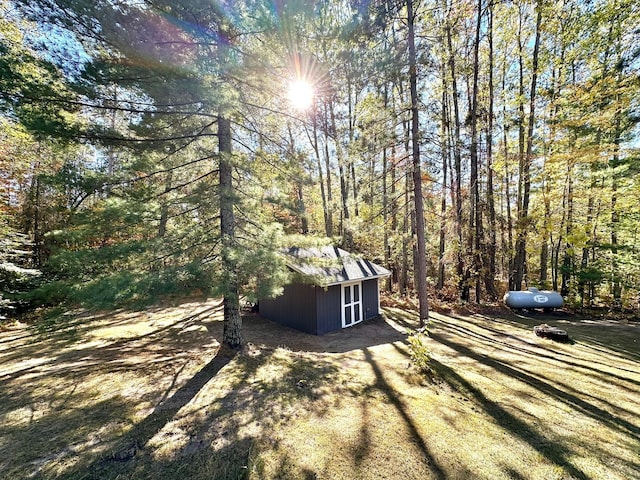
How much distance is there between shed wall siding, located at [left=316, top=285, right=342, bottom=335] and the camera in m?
9.02

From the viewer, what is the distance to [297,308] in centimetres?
941

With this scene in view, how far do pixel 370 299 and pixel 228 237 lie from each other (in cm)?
772

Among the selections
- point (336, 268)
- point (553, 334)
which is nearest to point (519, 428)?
point (553, 334)

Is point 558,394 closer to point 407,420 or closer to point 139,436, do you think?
point 407,420

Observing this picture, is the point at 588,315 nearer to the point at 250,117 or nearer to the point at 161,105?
the point at 250,117

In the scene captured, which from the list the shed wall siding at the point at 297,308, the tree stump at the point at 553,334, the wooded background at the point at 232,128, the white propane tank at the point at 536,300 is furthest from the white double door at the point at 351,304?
the white propane tank at the point at 536,300

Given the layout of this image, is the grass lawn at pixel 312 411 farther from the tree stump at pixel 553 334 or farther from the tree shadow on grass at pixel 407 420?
the tree stump at pixel 553 334

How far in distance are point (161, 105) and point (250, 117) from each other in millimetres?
1792

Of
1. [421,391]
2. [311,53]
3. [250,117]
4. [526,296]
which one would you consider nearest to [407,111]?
[311,53]

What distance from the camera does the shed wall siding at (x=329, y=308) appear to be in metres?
9.02

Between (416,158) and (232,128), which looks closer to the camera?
(232,128)

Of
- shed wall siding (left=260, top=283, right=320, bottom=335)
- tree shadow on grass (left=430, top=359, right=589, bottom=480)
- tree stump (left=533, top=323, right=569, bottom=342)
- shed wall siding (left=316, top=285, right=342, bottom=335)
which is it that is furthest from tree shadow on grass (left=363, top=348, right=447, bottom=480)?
tree stump (left=533, top=323, right=569, bottom=342)

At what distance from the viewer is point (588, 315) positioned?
37.3 ft

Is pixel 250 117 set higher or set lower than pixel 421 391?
higher
